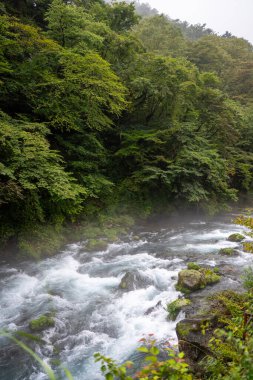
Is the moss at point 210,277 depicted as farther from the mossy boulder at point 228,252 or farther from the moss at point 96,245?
the moss at point 96,245

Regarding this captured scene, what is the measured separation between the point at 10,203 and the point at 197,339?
21.8 ft

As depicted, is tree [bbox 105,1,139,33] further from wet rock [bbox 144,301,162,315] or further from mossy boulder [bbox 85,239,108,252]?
wet rock [bbox 144,301,162,315]

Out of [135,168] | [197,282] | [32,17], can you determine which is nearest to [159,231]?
[135,168]

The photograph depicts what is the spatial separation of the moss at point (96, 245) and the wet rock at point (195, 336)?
6086 millimetres

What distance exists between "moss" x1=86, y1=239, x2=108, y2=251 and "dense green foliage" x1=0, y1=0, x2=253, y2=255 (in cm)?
148

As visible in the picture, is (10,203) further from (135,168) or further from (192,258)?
(135,168)

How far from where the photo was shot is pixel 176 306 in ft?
23.6

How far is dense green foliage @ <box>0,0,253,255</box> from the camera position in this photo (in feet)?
30.6

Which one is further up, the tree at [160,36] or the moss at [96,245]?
the tree at [160,36]

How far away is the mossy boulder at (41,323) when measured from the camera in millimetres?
6668

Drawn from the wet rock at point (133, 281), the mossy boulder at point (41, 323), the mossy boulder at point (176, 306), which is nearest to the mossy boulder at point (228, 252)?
the wet rock at point (133, 281)

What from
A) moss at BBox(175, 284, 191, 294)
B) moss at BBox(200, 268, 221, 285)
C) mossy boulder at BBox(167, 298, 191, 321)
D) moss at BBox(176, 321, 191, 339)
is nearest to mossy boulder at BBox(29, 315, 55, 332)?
mossy boulder at BBox(167, 298, 191, 321)

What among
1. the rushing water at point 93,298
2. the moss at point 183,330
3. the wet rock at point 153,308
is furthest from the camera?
the wet rock at point 153,308

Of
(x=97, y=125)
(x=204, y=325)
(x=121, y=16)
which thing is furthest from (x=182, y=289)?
(x=121, y=16)
